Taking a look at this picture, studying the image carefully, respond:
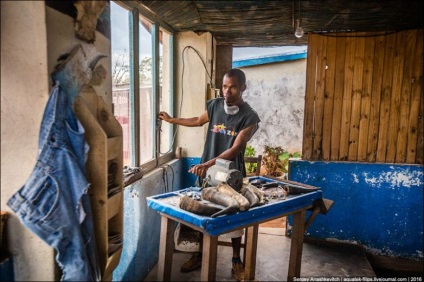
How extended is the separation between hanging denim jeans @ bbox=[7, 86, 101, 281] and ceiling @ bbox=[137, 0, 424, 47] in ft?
6.23

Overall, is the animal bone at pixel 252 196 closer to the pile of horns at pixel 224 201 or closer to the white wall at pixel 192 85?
the pile of horns at pixel 224 201

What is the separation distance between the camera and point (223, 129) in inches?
136

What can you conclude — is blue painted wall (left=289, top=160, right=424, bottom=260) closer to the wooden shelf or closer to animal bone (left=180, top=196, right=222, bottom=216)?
animal bone (left=180, top=196, right=222, bottom=216)

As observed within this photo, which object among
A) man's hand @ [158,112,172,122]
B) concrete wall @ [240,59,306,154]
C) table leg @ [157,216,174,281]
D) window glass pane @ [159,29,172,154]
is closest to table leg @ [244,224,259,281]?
table leg @ [157,216,174,281]

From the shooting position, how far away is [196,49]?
4.42 metres

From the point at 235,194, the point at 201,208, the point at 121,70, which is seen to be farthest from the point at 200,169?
the point at 121,70

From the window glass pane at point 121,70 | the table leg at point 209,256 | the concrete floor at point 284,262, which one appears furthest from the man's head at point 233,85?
the concrete floor at point 284,262

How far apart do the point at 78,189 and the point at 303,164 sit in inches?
129

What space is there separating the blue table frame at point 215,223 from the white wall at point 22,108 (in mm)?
869

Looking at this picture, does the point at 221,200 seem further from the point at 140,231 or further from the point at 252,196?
the point at 140,231

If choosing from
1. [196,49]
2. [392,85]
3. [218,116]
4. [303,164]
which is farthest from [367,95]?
[196,49]

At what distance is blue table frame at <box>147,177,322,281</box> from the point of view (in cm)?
211

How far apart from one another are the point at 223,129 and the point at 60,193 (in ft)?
6.61

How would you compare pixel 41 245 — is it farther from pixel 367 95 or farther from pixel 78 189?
pixel 367 95
